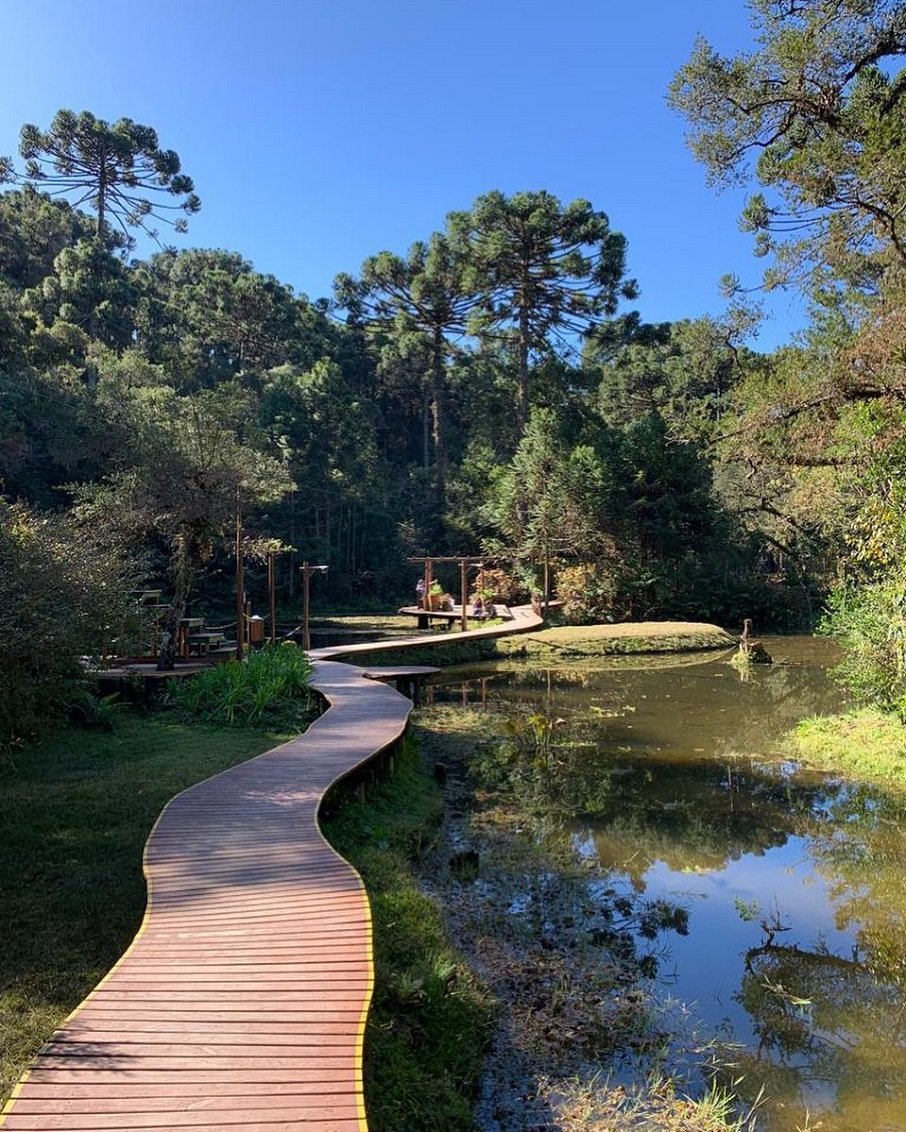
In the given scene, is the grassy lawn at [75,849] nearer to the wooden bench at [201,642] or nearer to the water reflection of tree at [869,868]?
the wooden bench at [201,642]

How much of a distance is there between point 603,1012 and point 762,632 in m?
22.1

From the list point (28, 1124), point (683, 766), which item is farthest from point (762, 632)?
point (28, 1124)

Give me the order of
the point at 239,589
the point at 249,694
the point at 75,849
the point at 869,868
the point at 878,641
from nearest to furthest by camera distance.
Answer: the point at 75,849
the point at 869,868
the point at 878,641
the point at 249,694
the point at 239,589

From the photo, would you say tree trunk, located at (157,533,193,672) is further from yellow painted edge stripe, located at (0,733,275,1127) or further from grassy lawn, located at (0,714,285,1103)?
yellow painted edge stripe, located at (0,733,275,1127)

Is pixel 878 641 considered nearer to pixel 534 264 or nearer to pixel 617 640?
pixel 617 640

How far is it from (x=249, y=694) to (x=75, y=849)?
471cm

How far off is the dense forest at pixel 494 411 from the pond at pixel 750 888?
256cm

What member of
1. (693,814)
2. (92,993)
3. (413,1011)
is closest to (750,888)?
(693,814)

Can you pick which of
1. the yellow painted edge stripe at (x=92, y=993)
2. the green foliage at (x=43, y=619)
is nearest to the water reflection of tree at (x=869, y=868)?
the yellow painted edge stripe at (x=92, y=993)

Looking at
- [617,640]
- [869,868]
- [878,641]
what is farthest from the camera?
[617,640]

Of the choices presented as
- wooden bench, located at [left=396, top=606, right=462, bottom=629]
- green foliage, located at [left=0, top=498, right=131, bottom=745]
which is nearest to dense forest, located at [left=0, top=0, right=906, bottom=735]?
green foliage, located at [left=0, top=498, right=131, bottom=745]

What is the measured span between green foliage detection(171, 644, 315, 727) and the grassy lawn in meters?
0.55

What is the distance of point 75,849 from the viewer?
18.8 feet

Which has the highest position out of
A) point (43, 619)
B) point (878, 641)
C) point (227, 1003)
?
point (43, 619)
